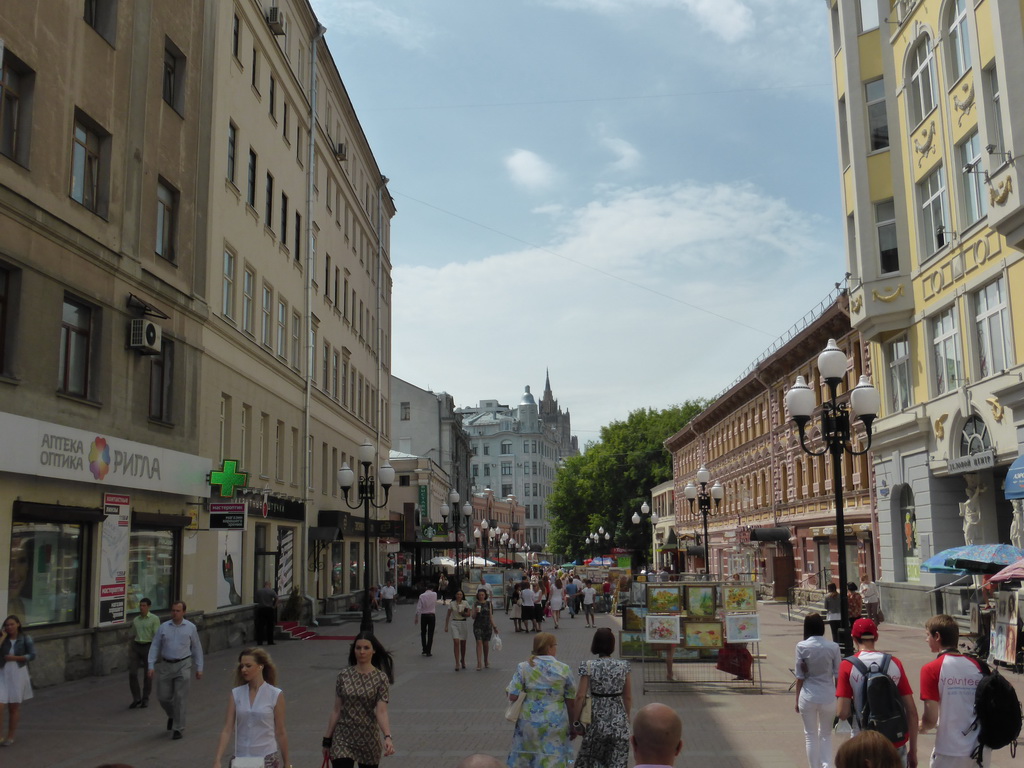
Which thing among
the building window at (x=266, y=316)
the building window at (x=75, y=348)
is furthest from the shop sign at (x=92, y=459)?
the building window at (x=266, y=316)

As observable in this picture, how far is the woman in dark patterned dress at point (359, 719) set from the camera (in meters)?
7.52

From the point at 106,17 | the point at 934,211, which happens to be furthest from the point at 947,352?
the point at 106,17

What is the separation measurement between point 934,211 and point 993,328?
4.80m

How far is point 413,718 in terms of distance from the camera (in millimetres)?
13672

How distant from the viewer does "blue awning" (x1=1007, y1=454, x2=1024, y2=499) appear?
19797 mm

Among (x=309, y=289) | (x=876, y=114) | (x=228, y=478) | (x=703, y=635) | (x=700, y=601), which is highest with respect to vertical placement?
(x=876, y=114)

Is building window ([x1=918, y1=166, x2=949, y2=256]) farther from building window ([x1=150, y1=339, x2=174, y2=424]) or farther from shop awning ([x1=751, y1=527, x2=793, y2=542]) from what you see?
building window ([x1=150, y1=339, x2=174, y2=424])

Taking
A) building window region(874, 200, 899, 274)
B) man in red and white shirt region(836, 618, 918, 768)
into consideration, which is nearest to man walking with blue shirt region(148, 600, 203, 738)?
man in red and white shirt region(836, 618, 918, 768)

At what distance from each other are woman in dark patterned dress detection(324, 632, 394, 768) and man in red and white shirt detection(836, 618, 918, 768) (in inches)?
136

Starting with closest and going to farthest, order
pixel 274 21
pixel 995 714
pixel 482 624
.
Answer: pixel 995 714 < pixel 482 624 < pixel 274 21

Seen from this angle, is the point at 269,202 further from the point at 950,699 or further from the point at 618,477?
the point at 618,477

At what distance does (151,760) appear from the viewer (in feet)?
35.6

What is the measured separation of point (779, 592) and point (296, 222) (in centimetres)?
2564

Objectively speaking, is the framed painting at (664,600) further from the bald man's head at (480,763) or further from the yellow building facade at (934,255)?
the bald man's head at (480,763)
